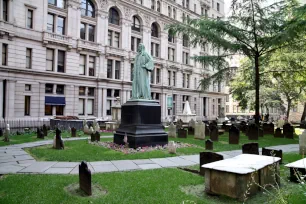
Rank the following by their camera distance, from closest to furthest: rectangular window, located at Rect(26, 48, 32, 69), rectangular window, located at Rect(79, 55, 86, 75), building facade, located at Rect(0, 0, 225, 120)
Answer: building facade, located at Rect(0, 0, 225, 120) < rectangular window, located at Rect(26, 48, 32, 69) < rectangular window, located at Rect(79, 55, 86, 75)

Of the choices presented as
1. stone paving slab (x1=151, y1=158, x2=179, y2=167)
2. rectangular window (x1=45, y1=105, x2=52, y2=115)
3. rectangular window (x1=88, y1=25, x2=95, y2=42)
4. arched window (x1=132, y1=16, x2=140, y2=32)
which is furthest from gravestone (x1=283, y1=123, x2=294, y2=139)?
arched window (x1=132, y1=16, x2=140, y2=32)

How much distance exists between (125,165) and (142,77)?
19.7 feet

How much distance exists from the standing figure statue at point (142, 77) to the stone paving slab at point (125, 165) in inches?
190

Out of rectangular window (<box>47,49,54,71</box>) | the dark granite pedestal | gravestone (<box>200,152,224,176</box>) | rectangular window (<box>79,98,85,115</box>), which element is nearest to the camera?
gravestone (<box>200,152,224,176</box>)

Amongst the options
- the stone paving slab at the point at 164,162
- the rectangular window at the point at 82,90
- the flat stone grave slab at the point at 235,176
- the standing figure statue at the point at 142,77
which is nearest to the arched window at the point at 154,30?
the rectangular window at the point at 82,90

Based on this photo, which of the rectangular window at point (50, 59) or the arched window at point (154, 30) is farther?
the arched window at point (154, 30)

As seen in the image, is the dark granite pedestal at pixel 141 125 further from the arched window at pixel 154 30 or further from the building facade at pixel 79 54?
the arched window at pixel 154 30

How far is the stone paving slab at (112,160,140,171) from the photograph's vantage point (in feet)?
24.9

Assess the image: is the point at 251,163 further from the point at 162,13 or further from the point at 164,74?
the point at 162,13

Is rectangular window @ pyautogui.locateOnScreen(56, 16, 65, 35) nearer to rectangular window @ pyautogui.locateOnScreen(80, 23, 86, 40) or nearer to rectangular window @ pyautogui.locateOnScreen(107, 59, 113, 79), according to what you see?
rectangular window @ pyautogui.locateOnScreen(80, 23, 86, 40)

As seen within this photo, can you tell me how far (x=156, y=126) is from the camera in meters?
12.3

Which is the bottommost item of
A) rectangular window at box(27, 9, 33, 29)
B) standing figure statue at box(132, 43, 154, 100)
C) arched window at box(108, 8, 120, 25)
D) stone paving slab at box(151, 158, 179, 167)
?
stone paving slab at box(151, 158, 179, 167)

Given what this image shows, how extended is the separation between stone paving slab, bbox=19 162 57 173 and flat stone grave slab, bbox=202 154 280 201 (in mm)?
4866

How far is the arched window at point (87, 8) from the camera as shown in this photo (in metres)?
32.3
